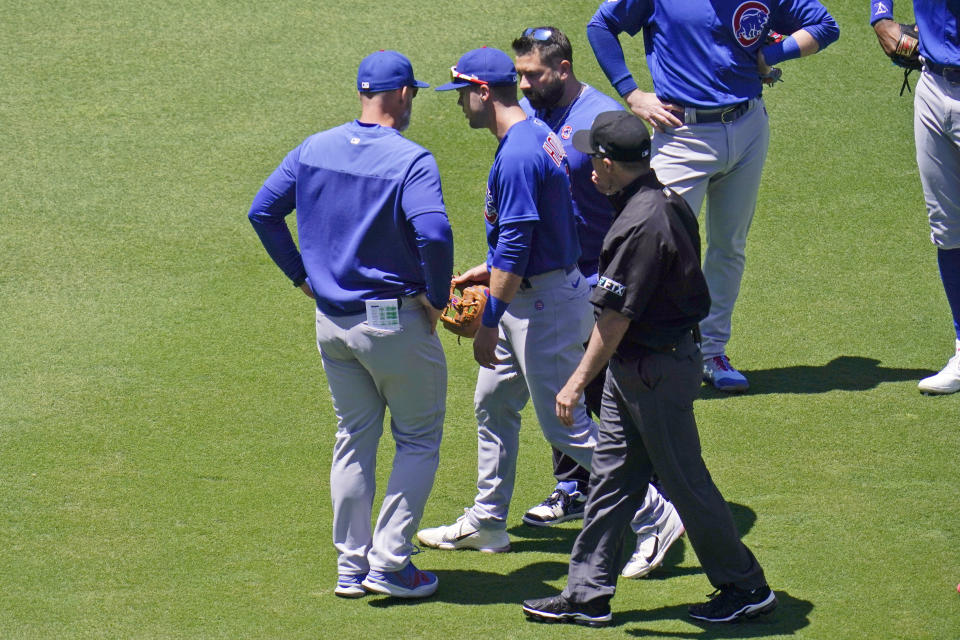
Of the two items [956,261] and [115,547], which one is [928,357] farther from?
[115,547]

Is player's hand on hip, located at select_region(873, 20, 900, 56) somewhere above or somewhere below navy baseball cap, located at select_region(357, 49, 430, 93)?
above

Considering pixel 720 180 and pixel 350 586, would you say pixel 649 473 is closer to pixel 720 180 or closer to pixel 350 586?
pixel 350 586

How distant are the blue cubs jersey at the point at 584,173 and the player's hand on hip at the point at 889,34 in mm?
1875

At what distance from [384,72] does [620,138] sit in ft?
3.07

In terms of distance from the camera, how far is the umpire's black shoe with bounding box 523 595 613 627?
4383mm

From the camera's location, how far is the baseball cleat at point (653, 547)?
4.81 meters

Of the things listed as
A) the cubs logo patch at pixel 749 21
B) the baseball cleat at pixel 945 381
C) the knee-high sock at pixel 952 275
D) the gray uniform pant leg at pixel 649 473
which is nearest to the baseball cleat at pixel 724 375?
the baseball cleat at pixel 945 381

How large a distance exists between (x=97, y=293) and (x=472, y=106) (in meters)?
3.49

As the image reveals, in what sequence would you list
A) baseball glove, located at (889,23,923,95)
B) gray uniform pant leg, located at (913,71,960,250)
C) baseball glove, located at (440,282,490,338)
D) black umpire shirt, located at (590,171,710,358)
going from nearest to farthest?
black umpire shirt, located at (590,171,710,358)
baseball glove, located at (440,282,490,338)
gray uniform pant leg, located at (913,71,960,250)
baseball glove, located at (889,23,923,95)

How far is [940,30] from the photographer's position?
19.6ft

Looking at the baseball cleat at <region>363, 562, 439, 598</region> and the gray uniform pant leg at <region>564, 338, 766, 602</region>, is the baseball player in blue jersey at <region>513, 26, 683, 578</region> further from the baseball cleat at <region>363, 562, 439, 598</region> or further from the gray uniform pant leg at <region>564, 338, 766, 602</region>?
the baseball cleat at <region>363, 562, 439, 598</region>

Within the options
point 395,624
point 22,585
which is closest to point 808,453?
point 395,624

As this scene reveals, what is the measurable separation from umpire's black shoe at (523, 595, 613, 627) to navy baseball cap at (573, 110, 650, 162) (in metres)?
1.59

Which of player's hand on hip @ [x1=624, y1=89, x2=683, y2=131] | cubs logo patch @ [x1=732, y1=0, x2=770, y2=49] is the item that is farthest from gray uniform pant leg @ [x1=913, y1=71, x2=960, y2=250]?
player's hand on hip @ [x1=624, y1=89, x2=683, y2=131]
